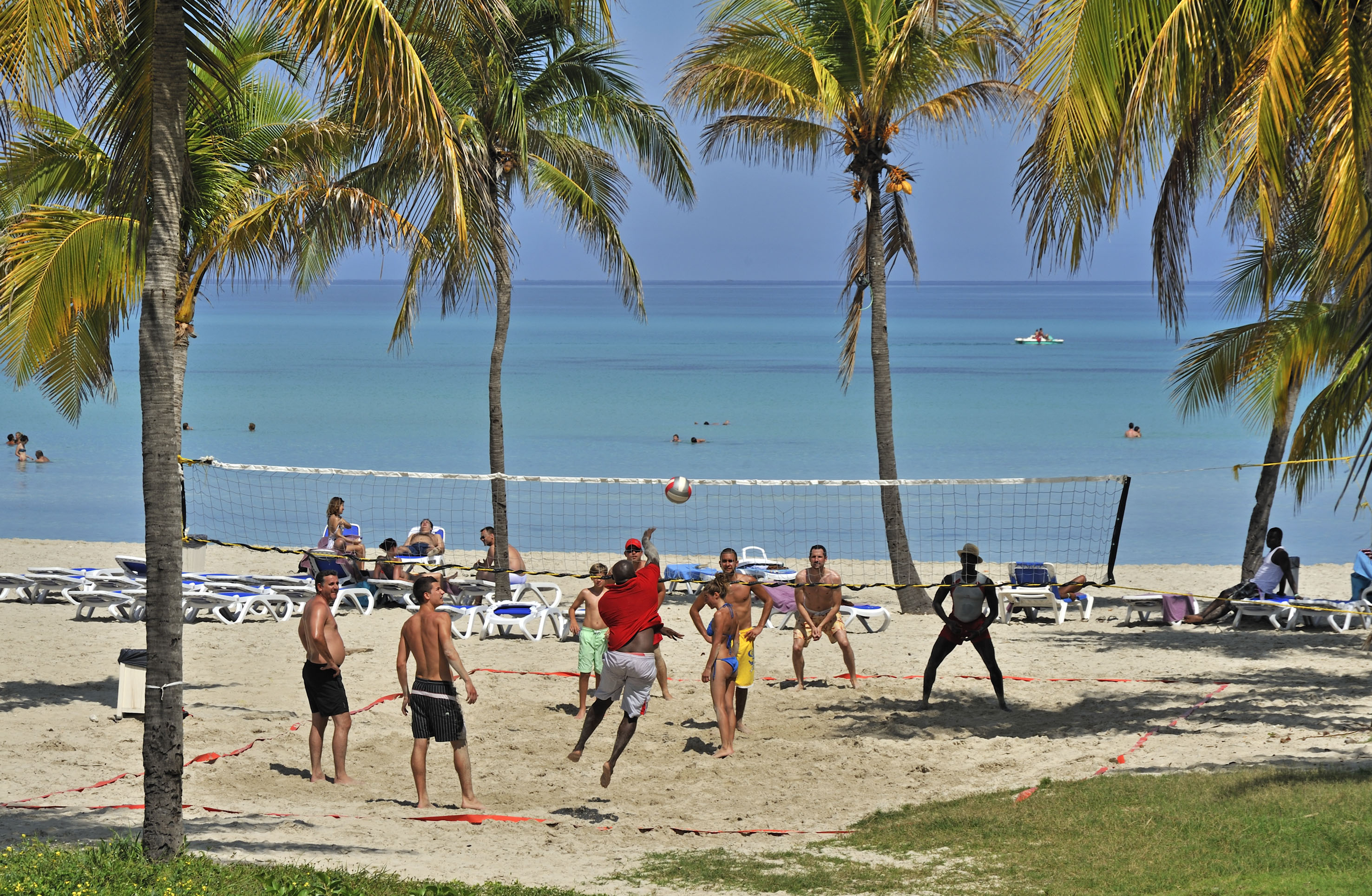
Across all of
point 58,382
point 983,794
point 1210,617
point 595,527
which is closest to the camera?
point 983,794

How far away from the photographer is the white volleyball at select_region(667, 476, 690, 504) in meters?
13.9

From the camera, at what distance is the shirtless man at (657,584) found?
9875mm

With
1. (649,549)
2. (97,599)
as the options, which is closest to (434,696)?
(649,549)

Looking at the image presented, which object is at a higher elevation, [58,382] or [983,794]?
[58,382]

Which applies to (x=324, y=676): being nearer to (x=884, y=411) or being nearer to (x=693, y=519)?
(x=884, y=411)

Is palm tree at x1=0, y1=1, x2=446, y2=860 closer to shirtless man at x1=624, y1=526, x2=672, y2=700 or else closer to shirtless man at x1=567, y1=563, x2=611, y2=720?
shirtless man at x1=624, y1=526, x2=672, y2=700

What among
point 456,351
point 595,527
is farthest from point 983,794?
point 456,351

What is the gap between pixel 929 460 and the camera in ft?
145

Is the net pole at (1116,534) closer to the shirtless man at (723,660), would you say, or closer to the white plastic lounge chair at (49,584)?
the shirtless man at (723,660)

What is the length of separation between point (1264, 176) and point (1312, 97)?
3.13ft

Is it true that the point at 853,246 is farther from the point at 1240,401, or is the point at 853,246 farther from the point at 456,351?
the point at 456,351

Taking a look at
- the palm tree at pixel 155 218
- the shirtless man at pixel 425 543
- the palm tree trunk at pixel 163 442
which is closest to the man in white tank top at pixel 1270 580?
the shirtless man at pixel 425 543

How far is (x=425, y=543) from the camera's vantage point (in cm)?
1792

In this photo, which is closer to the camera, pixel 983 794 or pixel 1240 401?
pixel 983 794
